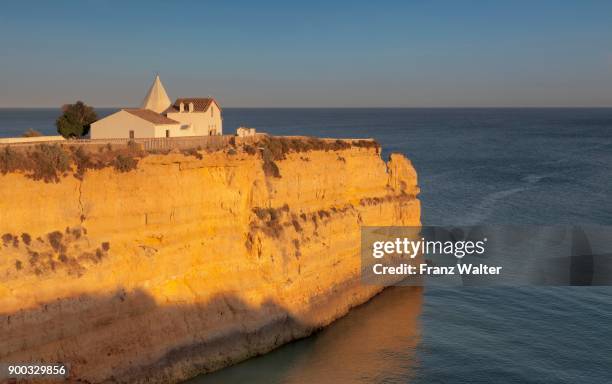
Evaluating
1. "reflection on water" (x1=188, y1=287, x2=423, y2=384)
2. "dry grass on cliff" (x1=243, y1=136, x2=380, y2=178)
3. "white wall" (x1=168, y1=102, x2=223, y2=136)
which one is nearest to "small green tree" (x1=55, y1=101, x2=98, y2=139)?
Result: "white wall" (x1=168, y1=102, x2=223, y2=136)

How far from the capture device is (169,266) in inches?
851

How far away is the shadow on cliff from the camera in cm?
1811

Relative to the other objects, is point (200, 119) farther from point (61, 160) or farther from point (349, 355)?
point (349, 355)

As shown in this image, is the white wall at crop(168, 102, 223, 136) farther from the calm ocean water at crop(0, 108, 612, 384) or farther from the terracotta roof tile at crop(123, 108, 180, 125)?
the calm ocean water at crop(0, 108, 612, 384)

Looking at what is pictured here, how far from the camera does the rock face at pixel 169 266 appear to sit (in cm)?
1836

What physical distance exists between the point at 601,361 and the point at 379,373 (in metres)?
8.19

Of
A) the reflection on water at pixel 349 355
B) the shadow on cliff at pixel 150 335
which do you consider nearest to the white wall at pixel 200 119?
the shadow on cliff at pixel 150 335

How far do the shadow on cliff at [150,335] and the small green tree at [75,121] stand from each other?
1304cm

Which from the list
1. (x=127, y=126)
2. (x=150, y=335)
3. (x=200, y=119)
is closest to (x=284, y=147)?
(x=200, y=119)

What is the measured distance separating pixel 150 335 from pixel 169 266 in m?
2.48

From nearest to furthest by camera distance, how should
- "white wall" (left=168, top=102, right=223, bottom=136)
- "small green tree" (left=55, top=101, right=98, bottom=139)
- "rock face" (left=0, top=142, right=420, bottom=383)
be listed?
1. "rock face" (left=0, top=142, right=420, bottom=383)
2. "small green tree" (left=55, top=101, right=98, bottom=139)
3. "white wall" (left=168, top=102, right=223, bottom=136)

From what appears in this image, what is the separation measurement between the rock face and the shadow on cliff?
0.04m

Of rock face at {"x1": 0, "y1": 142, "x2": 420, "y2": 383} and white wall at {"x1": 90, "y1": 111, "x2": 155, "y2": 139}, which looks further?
white wall at {"x1": 90, "y1": 111, "x2": 155, "y2": 139}

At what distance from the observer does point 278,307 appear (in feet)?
80.5
